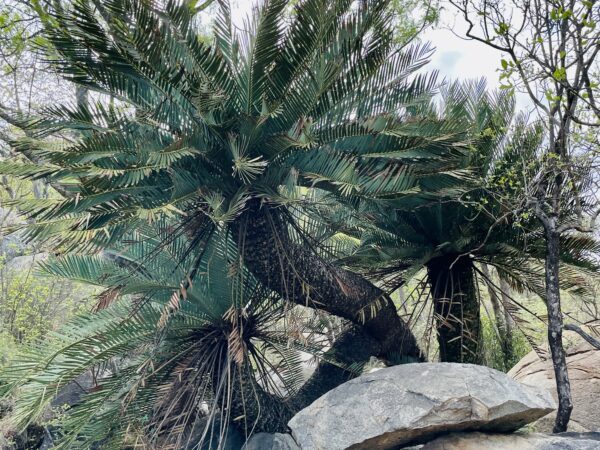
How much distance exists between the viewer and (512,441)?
16.4ft

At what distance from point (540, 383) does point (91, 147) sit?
5140 mm

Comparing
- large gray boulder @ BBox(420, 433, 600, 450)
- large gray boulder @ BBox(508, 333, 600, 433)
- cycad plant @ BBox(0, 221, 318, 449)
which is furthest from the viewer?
large gray boulder @ BBox(508, 333, 600, 433)

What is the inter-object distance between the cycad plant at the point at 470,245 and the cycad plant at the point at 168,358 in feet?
4.15

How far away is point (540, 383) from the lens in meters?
7.09

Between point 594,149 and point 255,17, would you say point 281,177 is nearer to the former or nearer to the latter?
point 255,17

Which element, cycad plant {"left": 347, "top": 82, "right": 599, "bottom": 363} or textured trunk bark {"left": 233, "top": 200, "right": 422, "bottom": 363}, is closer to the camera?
textured trunk bark {"left": 233, "top": 200, "right": 422, "bottom": 363}

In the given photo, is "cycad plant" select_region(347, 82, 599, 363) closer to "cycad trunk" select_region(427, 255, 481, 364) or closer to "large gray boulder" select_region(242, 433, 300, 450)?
"cycad trunk" select_region(427, 255, 481, 364)

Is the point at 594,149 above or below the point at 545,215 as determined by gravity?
above

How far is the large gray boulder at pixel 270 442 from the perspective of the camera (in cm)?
555

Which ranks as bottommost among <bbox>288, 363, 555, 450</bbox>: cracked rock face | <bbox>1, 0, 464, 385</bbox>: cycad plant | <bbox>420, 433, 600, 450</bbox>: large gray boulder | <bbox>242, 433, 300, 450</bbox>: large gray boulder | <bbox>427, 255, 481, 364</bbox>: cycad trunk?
<bbox>242, 433, 300, 450</bbox>: large gray boulder

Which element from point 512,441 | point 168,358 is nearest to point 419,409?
point 512,441

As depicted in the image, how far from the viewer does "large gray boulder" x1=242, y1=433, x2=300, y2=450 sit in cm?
555

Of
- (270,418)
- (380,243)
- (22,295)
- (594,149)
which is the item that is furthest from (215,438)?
(22,295)

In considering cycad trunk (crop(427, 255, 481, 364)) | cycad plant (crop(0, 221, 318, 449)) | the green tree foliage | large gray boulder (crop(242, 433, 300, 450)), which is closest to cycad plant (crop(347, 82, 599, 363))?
cycad trunk (crop(427, 255, 481, 364))
